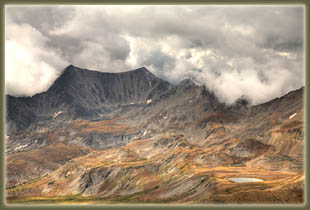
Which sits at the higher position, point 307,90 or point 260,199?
point 307,90

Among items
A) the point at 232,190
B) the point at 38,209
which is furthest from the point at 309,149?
the point at 232,190

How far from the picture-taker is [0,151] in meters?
74.5

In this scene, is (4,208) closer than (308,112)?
No

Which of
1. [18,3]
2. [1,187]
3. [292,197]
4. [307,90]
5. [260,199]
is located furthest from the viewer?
[260,199]

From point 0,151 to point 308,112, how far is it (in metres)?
60.4

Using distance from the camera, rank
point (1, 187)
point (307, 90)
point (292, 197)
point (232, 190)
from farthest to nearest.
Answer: point (232, 190)
point (292, 197)
point (1, 187)
point (307, 90)

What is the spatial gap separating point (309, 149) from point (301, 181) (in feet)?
330

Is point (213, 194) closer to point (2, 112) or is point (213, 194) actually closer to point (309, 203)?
point (309, 203)

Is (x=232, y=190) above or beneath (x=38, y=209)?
beneath

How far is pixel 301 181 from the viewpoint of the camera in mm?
160875

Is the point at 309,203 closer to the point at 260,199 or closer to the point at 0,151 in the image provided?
the point at 0,151

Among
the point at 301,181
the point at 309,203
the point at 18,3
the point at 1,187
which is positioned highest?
the point at 18,3

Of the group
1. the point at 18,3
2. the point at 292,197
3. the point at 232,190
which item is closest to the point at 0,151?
the point at 18,3

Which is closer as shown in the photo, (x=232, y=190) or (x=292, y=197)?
(x=292, y=197)
